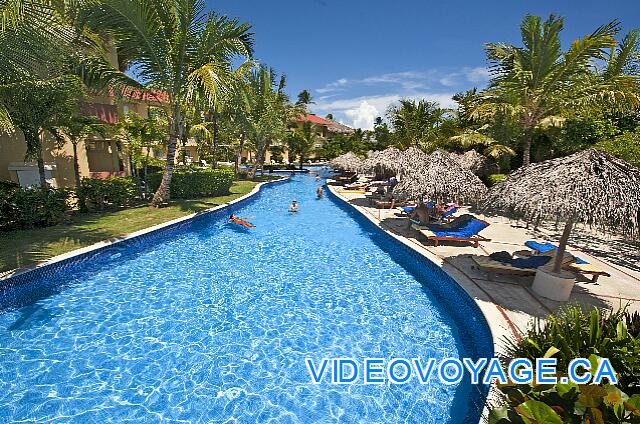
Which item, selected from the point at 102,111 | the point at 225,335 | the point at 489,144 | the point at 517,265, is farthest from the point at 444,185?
the point at 102,111

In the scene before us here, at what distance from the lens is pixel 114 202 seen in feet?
42.7

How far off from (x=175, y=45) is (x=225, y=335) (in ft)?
39.3

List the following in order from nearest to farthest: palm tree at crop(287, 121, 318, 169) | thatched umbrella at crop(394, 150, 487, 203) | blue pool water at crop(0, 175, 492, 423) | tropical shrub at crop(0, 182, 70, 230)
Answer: blue pool water at crop(0, 175, 492, 423) < tropical shrub at crop(0, 182, 70, 230) < thatched umbrella at crop(394, 150, 487, 203) < palm tree at crop(287, 121, 318, 169)

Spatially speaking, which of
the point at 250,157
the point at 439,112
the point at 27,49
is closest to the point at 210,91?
the point at 27,49

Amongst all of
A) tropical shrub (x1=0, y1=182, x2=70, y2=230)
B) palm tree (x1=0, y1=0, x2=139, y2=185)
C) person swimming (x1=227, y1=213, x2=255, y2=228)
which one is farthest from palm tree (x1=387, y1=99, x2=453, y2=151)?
tropical shrub (x1=0, y1=182, x2=70, y2=230)

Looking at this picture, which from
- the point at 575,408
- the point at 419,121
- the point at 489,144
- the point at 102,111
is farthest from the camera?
the point at 419,121

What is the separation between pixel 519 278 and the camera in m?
6.75

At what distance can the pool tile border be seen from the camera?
6.41 m

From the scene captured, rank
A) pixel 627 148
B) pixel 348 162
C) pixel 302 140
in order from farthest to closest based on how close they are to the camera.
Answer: pixel 302 140, pixel 348 162, pixel 627 148

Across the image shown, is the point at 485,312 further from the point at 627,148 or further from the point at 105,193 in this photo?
the point at 105,193

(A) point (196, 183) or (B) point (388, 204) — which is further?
(A) point (196, 183)

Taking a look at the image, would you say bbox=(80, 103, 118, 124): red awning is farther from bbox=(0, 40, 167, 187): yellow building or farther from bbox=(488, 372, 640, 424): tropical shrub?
bbox=(488, 372, 640, 424): tropical shrub

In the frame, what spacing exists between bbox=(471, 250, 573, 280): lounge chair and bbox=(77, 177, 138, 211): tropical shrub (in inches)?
553

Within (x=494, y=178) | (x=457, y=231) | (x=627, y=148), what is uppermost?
(x=627, y=148)
